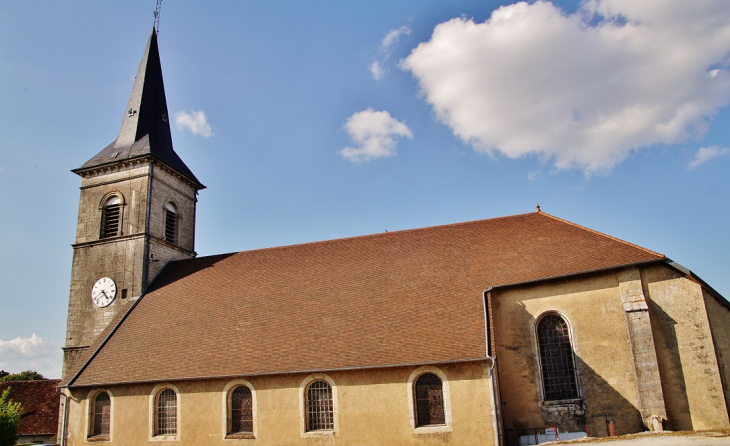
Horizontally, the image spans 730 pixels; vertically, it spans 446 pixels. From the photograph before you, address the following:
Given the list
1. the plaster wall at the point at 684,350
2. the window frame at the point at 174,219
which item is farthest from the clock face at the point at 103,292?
the plaster wall at the point at 684,350

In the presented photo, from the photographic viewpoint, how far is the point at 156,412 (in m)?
18.2

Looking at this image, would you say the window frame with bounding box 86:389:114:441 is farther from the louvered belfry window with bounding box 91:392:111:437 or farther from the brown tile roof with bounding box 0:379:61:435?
the brown tile roof with bounding box 0:379:61:435

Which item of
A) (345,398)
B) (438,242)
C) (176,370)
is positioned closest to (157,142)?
(176,370)

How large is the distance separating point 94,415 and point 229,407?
5370mm

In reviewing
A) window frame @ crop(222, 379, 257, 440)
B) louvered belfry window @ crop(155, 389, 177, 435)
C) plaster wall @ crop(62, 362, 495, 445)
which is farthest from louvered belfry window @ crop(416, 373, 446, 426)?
louvered belfry window @ crop(155, 389, 177, 435)

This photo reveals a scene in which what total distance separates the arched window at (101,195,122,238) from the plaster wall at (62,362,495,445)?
795 centimetres

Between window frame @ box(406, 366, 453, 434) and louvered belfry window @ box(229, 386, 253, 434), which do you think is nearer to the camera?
window frame @ box(406, 366, 453, 434)

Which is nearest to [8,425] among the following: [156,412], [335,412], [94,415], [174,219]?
[94,415]

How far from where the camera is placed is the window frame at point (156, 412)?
58.1ft

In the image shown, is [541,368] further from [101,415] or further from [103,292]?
[103,292]

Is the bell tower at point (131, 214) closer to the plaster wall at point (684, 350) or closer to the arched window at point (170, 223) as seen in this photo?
the arched window at point (170, 223)

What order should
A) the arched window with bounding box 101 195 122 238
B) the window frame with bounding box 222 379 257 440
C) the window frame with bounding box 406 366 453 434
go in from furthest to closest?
the arched window with bounding box 101 195 122 238
the window frame with bounding box 222 379 257 440
the window frame with bounding box 406 366 453 434

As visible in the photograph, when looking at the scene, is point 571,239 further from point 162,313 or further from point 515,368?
point 162,313

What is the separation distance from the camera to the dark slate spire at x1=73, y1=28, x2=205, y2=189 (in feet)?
83.2
